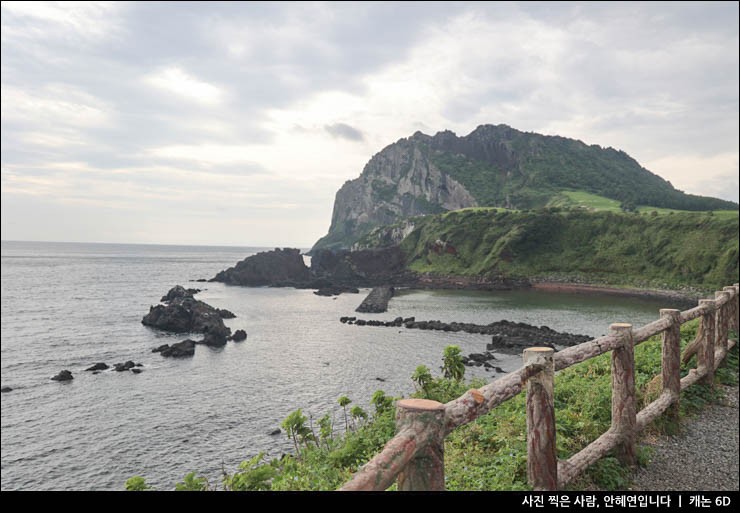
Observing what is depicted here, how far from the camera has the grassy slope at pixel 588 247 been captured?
8825 centimetres

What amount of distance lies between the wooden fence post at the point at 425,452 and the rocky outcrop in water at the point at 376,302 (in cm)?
6997

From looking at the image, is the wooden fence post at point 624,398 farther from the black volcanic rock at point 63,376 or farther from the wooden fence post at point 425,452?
the black volcanic rock at point 63,376

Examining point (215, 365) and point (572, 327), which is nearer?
point (215, 365)

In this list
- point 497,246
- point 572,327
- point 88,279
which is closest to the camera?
point 572,327

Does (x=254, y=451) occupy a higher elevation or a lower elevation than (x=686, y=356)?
lower

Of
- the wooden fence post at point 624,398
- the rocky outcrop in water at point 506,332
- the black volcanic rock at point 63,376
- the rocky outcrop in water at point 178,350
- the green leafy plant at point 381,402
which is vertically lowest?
the black volcanic rock at point 63,376

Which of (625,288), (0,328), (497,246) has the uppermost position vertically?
(497,246)

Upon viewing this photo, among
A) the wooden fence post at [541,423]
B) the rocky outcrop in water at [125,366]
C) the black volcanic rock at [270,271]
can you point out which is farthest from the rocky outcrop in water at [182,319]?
the black volcanic rock at [270,271]

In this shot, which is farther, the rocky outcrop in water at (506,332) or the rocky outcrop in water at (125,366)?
the rocky outcrop in water at (506,332)

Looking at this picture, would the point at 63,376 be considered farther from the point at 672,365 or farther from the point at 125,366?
the point at 672,365

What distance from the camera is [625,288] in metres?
89.1

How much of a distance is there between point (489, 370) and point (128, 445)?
88.0 feet
